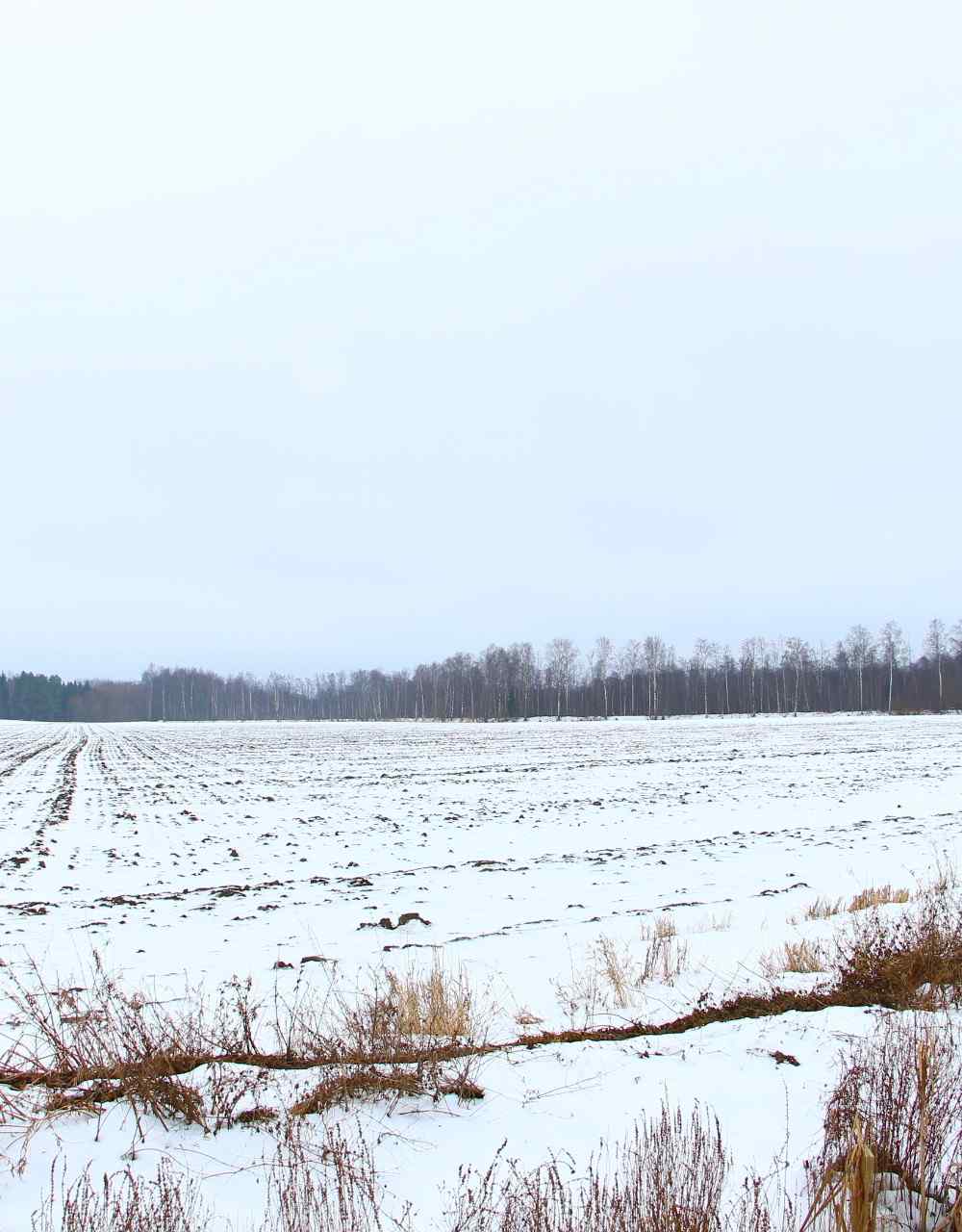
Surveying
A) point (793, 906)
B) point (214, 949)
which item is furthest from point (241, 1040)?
point (793, 906)

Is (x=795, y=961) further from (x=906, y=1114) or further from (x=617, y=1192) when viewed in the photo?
(x=617, y=1192)

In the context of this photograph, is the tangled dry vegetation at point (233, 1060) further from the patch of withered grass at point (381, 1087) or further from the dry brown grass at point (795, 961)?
the dry brown grass at point (795, 961)

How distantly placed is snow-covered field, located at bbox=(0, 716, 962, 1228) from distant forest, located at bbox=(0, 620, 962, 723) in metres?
84.5

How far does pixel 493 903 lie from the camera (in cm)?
1048

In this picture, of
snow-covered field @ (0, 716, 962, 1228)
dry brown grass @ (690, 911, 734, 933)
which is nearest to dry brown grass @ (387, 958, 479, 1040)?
snow-covered field @ (0, 716, 962, 1228)

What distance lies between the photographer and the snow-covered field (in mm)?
3941

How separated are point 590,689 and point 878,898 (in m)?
111

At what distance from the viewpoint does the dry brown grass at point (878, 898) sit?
28.9 ft

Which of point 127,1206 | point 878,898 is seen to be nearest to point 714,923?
point 878,898

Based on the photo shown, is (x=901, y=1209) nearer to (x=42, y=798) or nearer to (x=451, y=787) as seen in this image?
(x=451, y=787)

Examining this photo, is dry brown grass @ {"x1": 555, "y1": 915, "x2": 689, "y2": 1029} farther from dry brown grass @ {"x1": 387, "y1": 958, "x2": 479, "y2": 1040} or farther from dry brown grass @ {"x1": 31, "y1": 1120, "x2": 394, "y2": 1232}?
dry brown grass @ {"x1": 31, "y1": 1120, "x2": 394, "y2": 1232}

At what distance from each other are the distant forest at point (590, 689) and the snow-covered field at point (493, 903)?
84.5m

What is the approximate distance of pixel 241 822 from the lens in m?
17.7

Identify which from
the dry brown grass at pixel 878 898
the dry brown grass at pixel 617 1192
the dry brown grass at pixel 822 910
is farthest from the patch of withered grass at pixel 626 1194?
the dry brown grass at pixel 878 898
